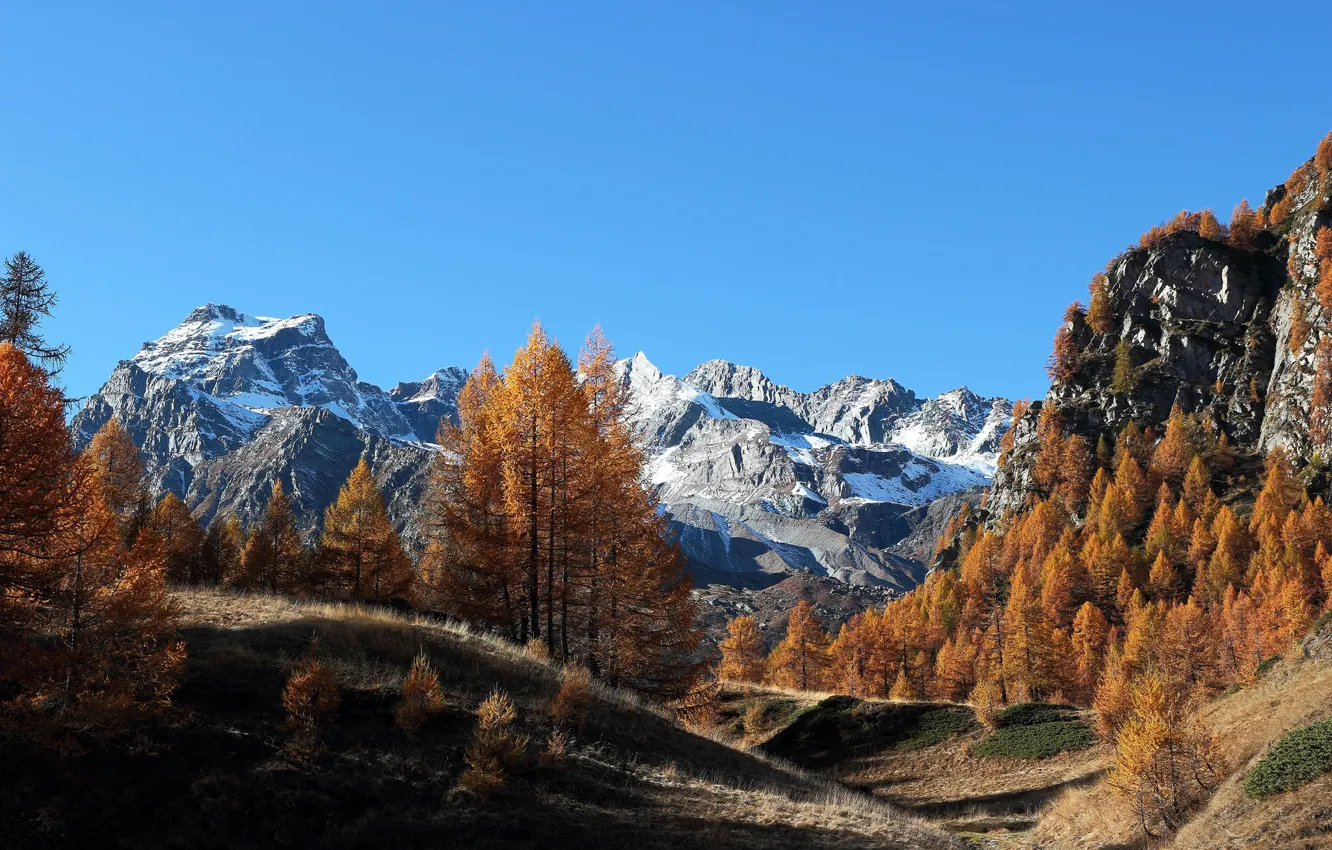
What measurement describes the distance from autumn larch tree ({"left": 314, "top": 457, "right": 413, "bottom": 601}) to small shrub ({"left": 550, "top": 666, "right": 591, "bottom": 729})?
23544mm

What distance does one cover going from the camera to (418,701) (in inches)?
717

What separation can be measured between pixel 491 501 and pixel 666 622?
9235mm

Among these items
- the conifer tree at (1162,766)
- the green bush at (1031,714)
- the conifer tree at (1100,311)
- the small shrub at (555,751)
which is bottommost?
the green bush at (1031,714)

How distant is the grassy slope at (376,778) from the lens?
14078 millimetres

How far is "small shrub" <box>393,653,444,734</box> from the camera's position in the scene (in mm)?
17859

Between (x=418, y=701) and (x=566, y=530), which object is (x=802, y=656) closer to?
(x=566, y=530)

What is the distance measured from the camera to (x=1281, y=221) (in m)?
162

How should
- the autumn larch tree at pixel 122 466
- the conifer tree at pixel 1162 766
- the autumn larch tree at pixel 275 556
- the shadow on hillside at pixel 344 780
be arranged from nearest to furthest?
the shadow on hillside at pixel 344 780 → the conifer tree at pixel 1162 766 → the autumn larch tree at pixel 275 556 → the autumn larch tree at pixel 122 466

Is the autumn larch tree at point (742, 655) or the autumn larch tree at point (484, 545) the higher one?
the autumn larch tree at point (484, 545)

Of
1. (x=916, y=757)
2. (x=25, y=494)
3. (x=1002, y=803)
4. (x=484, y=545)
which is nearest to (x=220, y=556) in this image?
(x=484, y=545)

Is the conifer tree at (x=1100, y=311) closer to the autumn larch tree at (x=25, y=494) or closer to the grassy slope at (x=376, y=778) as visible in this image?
the grassy slope at (x=376, y=778)

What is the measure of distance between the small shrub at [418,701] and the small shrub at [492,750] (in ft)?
3.54

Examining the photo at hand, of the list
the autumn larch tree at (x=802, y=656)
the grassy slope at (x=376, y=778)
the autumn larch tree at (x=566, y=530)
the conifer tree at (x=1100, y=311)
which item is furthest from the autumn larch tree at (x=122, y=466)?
the conifer tree at (x=1100, y=311)

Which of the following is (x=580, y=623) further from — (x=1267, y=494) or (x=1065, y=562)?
(x=1267, y=494)
